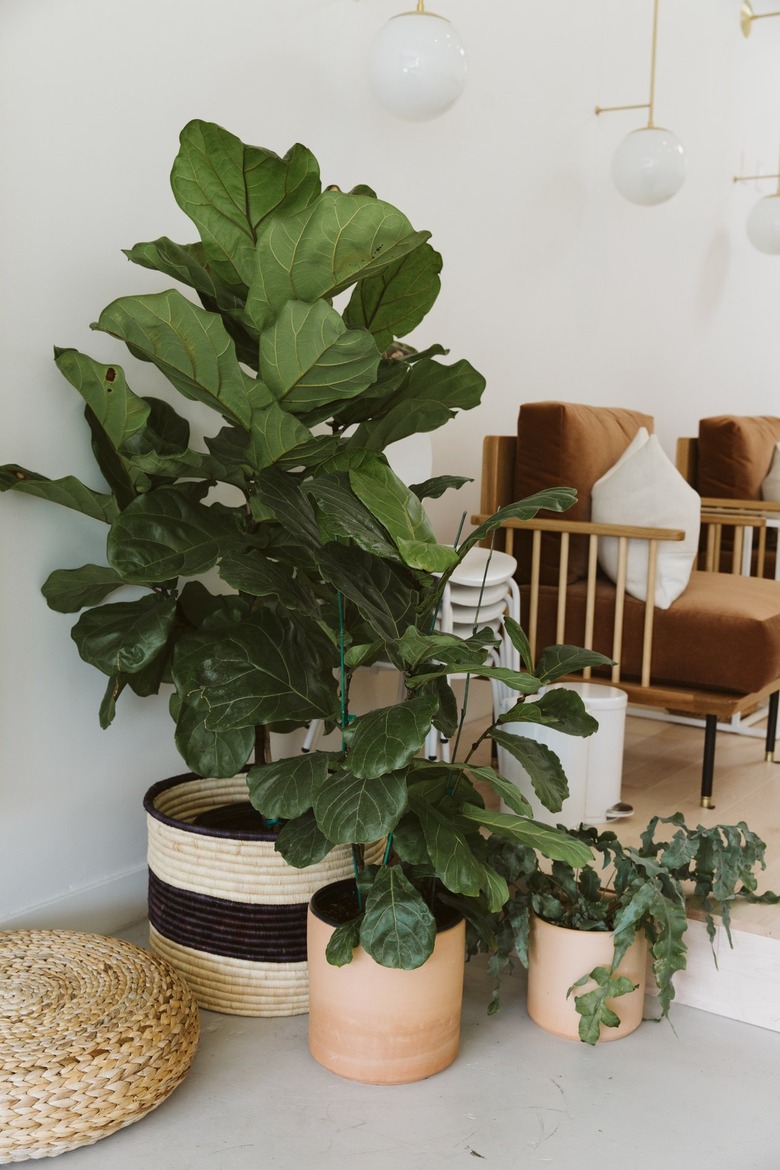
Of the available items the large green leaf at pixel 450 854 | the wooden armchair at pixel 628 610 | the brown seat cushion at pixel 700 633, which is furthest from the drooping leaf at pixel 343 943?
the brown seat cushion at pixel 700 633

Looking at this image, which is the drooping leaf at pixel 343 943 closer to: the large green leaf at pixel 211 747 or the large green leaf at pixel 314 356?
A: the large green leaf at pixel 211 747

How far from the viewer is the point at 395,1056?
1.66 meters

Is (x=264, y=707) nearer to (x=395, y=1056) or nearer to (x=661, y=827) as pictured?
(x=395, y=1056)

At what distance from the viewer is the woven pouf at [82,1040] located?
4.82ft

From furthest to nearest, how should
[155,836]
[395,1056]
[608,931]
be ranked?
[155,836] → [608,931] → [395,1056]

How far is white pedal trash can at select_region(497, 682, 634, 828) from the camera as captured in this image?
2570 mm

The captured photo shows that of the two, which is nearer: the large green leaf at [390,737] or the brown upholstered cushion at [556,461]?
the large green leaf at [390,737]

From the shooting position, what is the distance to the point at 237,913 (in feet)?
6.16

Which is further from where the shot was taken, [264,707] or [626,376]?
[626,376]

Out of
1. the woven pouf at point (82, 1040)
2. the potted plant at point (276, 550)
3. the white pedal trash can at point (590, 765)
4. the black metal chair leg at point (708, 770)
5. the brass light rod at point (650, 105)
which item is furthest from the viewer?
the brass light rod at point (650, 105)

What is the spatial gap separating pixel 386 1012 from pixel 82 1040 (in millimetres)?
432

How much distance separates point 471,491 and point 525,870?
185 centimetres

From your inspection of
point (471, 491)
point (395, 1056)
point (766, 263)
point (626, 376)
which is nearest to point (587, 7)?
point (626, 376)

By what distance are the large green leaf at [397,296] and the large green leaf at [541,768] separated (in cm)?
70
